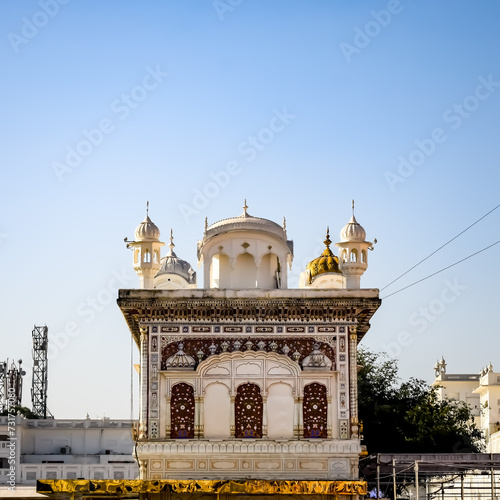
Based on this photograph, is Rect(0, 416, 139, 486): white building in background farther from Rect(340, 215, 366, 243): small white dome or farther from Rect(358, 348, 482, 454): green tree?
Rect(340, 215, 366, 243): small white dome

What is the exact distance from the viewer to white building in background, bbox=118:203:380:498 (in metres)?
24.8

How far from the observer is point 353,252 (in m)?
26.4

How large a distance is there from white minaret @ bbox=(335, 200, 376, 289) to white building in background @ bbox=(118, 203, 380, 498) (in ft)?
2.62

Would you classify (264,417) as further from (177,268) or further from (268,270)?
(177,268)

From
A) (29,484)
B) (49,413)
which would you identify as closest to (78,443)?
(29,484)

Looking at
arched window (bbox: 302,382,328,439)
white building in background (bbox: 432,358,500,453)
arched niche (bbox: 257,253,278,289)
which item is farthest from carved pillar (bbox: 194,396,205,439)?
white building in background (bbox: 432,358,500,453)

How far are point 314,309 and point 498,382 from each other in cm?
5144

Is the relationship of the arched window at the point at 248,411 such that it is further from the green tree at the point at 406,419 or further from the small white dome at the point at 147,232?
the green tree at the point at 406,419

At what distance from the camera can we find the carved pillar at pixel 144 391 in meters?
24.9

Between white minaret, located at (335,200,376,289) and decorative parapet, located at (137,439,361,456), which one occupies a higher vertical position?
white minaret, located at (335,200,376,289)

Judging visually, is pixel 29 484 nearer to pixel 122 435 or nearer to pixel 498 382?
pixel 122 435

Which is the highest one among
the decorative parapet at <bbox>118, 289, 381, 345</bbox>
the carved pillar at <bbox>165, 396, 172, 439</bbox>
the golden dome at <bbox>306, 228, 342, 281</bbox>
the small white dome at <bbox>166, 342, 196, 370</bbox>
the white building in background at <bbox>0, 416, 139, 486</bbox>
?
the golden dome at <bbox>306, 228, 342, 281</bbox>

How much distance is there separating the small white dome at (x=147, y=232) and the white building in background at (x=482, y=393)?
1275 inches

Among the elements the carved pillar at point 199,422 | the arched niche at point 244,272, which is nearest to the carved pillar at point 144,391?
the carved pillar at point 199,422
